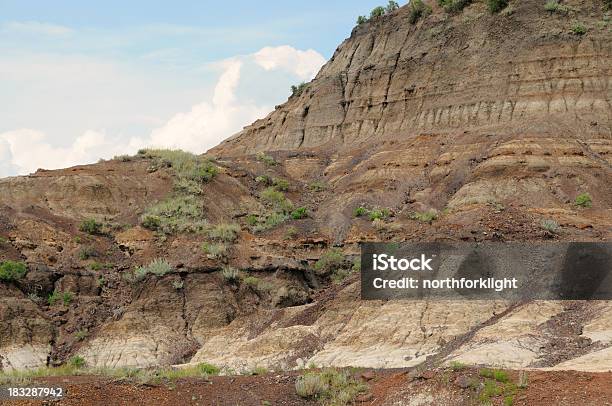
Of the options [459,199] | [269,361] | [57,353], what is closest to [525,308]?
[269,361]

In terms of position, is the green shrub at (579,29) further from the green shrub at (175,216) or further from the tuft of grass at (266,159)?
the green shrub at (175,216)

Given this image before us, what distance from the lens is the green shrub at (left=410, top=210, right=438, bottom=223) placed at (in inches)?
1324

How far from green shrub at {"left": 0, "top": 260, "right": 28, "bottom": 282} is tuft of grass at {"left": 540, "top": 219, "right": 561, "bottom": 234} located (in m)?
19.2

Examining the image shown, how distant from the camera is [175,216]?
119ft

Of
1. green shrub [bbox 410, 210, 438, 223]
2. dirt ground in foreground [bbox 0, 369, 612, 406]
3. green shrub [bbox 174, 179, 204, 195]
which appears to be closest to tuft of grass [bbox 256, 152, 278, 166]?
green shrub [bbox 174, 179, 204, 195]

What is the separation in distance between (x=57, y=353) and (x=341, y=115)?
25672 millimetres

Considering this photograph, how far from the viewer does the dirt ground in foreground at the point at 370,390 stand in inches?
614

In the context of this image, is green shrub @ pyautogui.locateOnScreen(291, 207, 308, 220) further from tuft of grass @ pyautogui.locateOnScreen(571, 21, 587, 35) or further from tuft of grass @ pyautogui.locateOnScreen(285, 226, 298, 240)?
tuft of grass @ pyautogui.locateOnScreen(571, 21, 587, 35)

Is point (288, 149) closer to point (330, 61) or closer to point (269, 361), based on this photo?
point (330, 61)

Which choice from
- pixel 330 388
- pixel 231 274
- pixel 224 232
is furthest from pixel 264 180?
pixel 330 388

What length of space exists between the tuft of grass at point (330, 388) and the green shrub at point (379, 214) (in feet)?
58.8

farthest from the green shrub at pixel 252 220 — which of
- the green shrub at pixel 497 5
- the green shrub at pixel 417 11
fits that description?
the green shrub at pixel 417 11

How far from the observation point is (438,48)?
4481cm

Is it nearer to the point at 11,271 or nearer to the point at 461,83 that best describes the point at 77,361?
the point at 11,271
